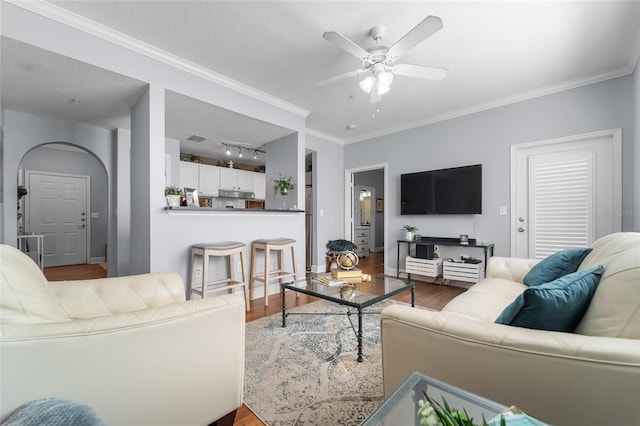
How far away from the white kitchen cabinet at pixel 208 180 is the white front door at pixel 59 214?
2693 mm

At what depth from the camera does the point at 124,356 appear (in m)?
0.89

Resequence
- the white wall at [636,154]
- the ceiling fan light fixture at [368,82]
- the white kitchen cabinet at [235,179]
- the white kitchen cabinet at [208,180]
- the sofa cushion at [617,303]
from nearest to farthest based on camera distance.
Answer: the sofa cushion at [617,303] < the ceiling fan light fixture at [368,82] < the white wall at [636,154] < the white kitchen cabinet at [208,180] < the white kitchen cabinet at [235,179]

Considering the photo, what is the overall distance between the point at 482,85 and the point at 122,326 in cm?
393

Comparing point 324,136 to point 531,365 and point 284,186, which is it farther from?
point 531,365

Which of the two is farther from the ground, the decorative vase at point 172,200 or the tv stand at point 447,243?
the decorative vase at point 172,200

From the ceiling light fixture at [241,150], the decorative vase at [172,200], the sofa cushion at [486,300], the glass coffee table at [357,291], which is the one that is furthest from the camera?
the ceiling light fixture at [241,150]

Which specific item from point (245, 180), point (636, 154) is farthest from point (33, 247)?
point (636, 154)

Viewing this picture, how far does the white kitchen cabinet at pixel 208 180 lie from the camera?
587 centimetres

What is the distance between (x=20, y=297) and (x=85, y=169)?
686 cm

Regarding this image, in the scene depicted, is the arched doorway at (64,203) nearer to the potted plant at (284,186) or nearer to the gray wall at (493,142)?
the potted plant at (284,186)

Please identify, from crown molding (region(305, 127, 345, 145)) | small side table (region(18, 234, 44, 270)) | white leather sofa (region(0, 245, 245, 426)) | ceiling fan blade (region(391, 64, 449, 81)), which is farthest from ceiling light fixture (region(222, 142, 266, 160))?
white leather sofa (region(0, 245, 245, 426))

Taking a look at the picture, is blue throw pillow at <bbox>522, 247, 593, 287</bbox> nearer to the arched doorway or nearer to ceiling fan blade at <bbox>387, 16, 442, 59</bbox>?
ceiling fan blade at <bbox>387, 16, 442, 59</bbox>

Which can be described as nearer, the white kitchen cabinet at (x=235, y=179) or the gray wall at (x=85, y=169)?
the gray wall at (x=85, y=169)

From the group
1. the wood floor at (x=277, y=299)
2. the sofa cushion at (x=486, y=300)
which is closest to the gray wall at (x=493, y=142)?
the wood floor at (x=277, y=299)
